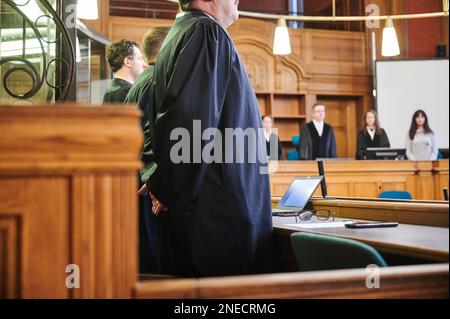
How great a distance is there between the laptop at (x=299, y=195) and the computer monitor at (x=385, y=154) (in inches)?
Answer: 146

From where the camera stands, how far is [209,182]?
173 centimetres

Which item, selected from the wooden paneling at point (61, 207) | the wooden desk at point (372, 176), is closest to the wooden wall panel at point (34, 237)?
the wooden paneling at point (61, 207)

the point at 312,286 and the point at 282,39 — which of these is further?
the point at 282,39

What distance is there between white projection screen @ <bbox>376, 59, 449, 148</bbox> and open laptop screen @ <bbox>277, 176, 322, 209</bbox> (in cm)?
620

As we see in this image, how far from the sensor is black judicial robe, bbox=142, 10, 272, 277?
170 centimetres

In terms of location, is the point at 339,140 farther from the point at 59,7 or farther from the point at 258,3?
the point at 59,7

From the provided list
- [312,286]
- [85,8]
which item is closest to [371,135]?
[85,8]

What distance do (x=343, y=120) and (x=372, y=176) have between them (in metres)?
3.35

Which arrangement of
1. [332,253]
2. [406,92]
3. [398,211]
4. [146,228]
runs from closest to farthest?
[332,253]
[398,211]
[146,228]
[406,92]

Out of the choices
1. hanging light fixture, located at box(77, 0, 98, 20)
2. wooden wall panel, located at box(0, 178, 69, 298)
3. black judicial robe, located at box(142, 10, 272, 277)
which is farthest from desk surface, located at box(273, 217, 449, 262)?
hanging light fixture, located at box(77, 0, 98, 20)

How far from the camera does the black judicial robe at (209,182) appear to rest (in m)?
1.70

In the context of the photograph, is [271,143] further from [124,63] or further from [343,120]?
[124,63]
